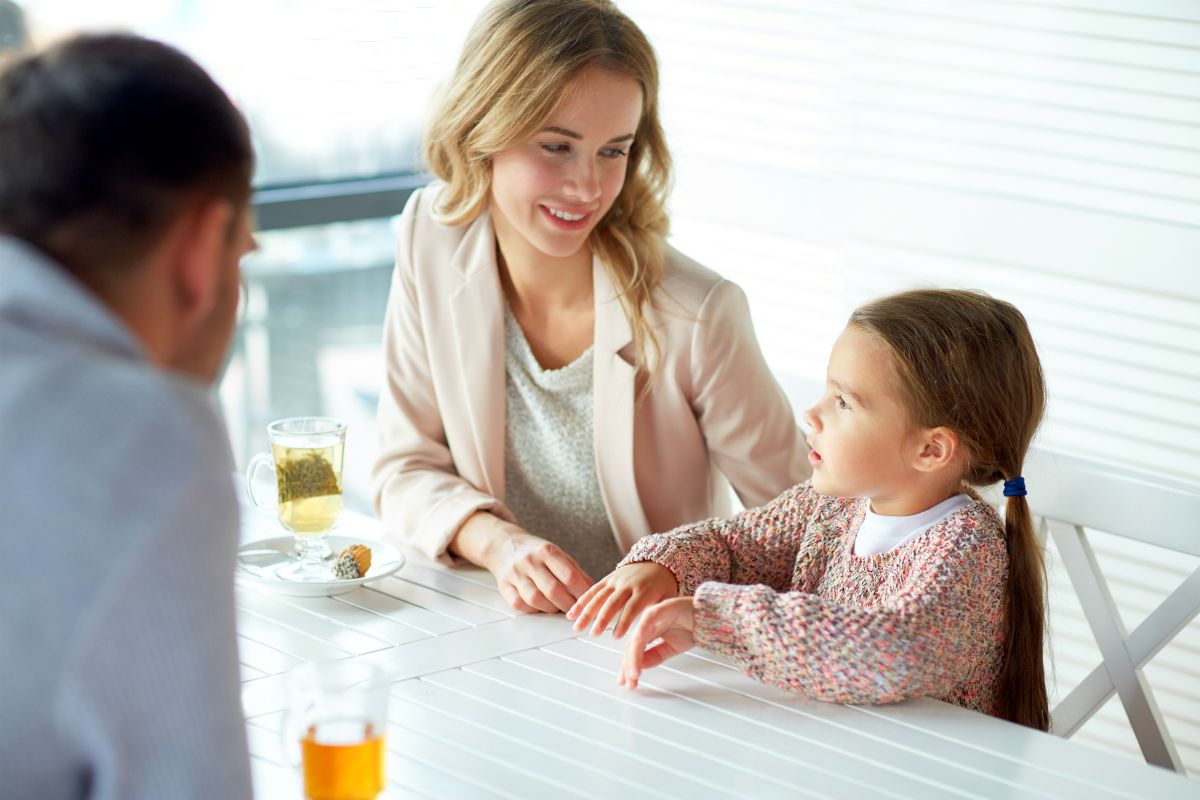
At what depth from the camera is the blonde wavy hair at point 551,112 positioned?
2.01 m

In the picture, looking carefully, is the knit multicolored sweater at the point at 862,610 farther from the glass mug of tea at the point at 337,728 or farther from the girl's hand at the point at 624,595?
the glass mug of tea at the point at 337,728

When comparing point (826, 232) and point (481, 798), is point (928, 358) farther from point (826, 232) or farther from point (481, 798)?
point (826, 232)

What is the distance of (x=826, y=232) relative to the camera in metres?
3.06

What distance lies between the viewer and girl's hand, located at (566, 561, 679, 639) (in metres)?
1.62

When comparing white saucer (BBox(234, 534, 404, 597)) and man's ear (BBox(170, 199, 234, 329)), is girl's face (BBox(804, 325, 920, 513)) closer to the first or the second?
white saucer (BBox(234, 534, 404, 597))

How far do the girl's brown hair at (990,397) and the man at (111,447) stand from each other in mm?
1027

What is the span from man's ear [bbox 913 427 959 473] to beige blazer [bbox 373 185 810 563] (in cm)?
45

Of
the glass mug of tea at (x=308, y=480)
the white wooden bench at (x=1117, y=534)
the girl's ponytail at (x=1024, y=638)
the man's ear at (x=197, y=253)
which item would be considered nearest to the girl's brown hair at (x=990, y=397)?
the girl's ponytail at (x=1024, y=638)

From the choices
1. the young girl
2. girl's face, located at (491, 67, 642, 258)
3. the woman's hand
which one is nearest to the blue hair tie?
the young girl

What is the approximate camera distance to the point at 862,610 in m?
1.48

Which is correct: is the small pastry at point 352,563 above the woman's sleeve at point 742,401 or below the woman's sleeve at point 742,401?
below

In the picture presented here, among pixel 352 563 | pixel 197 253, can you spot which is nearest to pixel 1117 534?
pixel 352 563

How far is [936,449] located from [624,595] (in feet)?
1.41

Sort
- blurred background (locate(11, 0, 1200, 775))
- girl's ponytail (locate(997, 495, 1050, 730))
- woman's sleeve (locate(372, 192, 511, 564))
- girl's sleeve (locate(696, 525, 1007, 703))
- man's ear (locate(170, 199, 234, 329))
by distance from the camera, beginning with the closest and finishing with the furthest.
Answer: man's ear (locate(170, 199, 234, 329))
girl's sleeve (locate(696, 525, 1007, 703))
girl's ponytail (locate(997, 495, 1050, 730))
woman's sleeve (locate(372, 192, 511, 564))
blurred background (locate(11, 0, 1200, 775))
